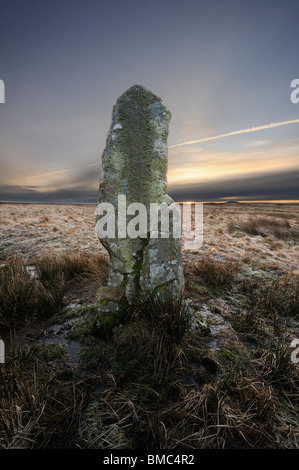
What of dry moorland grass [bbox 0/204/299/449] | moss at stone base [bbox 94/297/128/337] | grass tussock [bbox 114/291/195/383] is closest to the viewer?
dry moorland grass [bbox 0/204/299/449]

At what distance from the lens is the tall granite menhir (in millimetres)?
2748

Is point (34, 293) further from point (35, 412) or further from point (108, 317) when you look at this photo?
point (35, 412)

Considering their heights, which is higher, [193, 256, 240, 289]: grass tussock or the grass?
[193, 256, 240, 289]: grass tussock

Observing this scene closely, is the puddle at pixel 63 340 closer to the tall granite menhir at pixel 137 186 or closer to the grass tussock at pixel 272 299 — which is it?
the tall granite menhir at pixel 137 186

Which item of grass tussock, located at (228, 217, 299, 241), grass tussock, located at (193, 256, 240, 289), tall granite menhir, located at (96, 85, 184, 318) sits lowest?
grass tussock, located at (193, 256, 240, 289)

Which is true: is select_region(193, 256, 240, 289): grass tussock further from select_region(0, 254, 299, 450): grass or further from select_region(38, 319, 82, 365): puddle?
select_region(38, 319, 82, 365): puddle

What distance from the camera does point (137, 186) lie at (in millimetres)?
2869

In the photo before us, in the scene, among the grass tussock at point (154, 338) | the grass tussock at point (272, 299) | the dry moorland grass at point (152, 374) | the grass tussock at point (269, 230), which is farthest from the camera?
the grass tussock at point (269, 230)

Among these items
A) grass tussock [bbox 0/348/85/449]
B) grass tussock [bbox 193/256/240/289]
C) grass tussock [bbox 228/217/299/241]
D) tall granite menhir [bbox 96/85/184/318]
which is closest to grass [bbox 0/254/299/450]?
grass tussock [bbox 0/348/85/449]

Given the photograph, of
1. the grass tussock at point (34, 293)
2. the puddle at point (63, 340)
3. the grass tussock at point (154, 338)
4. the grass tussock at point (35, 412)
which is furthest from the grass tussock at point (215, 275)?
the grass tussock at point (35, 412)

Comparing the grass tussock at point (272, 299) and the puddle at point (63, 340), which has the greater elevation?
the grass tussock at point (272, 299)

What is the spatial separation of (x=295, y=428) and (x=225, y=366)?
0.70 meters

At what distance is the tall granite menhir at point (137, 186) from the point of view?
275 cm
